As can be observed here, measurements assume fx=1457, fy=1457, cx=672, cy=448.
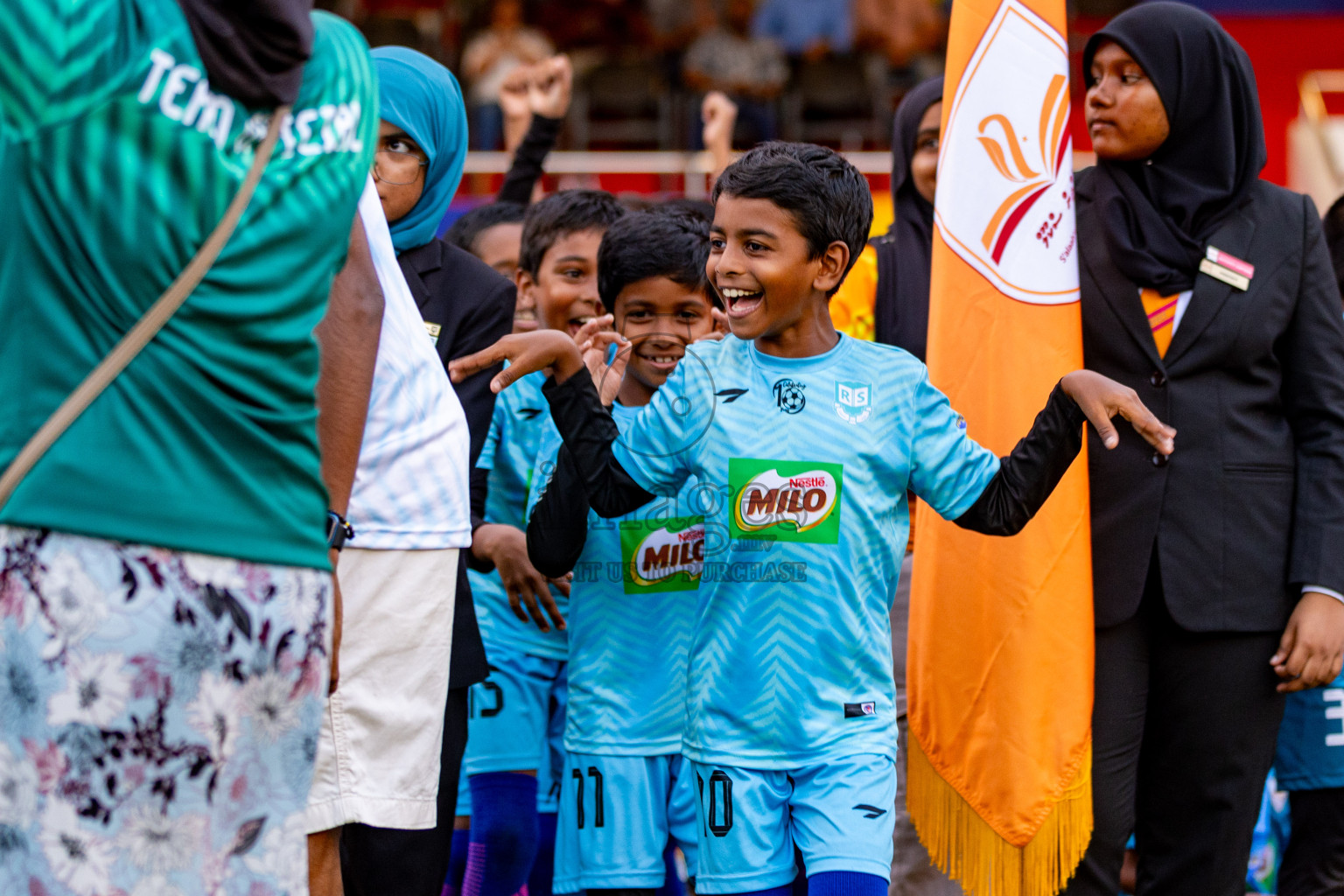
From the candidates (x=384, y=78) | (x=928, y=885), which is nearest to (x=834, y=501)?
(x=384, y=78)

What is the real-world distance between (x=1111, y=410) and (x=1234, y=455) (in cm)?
75

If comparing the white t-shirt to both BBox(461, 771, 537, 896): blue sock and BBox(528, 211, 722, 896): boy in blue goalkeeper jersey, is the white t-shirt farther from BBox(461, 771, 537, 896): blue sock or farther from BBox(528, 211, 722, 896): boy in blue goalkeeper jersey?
BBox(461, 771, 537, 896): blue sock

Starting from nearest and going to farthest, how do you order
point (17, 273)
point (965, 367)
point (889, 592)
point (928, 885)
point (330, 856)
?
point (17, 273) < point (330, 856) < point (889, 592) < point (965, 367) < point (928, 885)

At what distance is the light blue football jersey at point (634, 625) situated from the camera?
3119 millimetres

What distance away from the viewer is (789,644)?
272 centimetres

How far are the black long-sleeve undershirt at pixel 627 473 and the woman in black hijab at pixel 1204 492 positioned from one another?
55 centimetres

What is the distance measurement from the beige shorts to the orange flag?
1247mm

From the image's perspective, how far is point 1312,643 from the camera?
3141mm

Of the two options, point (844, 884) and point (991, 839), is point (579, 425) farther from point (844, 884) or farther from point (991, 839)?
point (991, 839)

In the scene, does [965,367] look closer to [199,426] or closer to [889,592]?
[889,592]

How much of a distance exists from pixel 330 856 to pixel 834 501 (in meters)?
1.10

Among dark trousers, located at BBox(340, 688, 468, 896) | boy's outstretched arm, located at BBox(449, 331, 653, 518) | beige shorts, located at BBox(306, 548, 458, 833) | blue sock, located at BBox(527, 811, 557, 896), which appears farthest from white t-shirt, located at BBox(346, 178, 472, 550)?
blue sock, located at BBox(527, 811, 557, 896)

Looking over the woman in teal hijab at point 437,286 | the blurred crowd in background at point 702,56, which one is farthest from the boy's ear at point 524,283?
the blurred crowd in background at point 702,56

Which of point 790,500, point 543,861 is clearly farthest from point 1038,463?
point 543,861
